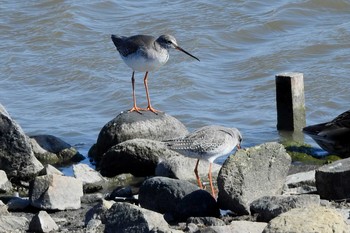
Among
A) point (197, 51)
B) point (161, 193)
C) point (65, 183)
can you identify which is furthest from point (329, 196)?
point (197, 51)

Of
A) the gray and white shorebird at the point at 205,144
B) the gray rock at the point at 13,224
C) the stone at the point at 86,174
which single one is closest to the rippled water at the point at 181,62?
the stone at the point at 86,174

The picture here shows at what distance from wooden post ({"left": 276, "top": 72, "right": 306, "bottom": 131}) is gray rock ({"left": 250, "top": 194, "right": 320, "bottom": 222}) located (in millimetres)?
4039

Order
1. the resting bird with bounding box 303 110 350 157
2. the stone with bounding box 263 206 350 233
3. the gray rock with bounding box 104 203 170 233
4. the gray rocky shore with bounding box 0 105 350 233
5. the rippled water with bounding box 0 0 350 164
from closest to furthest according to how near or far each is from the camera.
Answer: the stone with bounding box 263 206 350 233 < the gray rock with bounding box 104 203 170 233 < the gray rocky shore with bounding box 0 105 350 233 < the resting bird with bounding box 303 110 350 157 < the rippled water with bounding box 0 0 350 164

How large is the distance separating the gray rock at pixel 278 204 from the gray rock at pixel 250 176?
1.04 ft

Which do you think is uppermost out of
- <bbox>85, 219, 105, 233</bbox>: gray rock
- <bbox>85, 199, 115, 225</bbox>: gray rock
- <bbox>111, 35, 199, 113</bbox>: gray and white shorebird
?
<bbox>111, 35, 199, 113</bbox>: gray and white shorebird

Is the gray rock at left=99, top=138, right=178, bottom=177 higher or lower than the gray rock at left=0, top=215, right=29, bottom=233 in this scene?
lower

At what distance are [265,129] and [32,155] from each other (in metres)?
3.63

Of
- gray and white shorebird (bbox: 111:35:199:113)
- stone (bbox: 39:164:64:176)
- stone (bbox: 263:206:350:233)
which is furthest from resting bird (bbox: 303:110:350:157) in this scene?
stone (bbox: 263:206:350:233)

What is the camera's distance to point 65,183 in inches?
395

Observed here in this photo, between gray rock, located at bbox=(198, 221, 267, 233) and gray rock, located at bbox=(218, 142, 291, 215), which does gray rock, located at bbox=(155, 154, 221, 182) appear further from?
gray rock, located at bbox=(198, 221, 267, 233)

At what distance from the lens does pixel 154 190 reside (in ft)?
31.4

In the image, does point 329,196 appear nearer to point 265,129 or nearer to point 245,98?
point 265,129

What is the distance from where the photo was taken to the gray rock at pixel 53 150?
1213cm

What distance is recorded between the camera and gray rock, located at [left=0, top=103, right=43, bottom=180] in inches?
440
